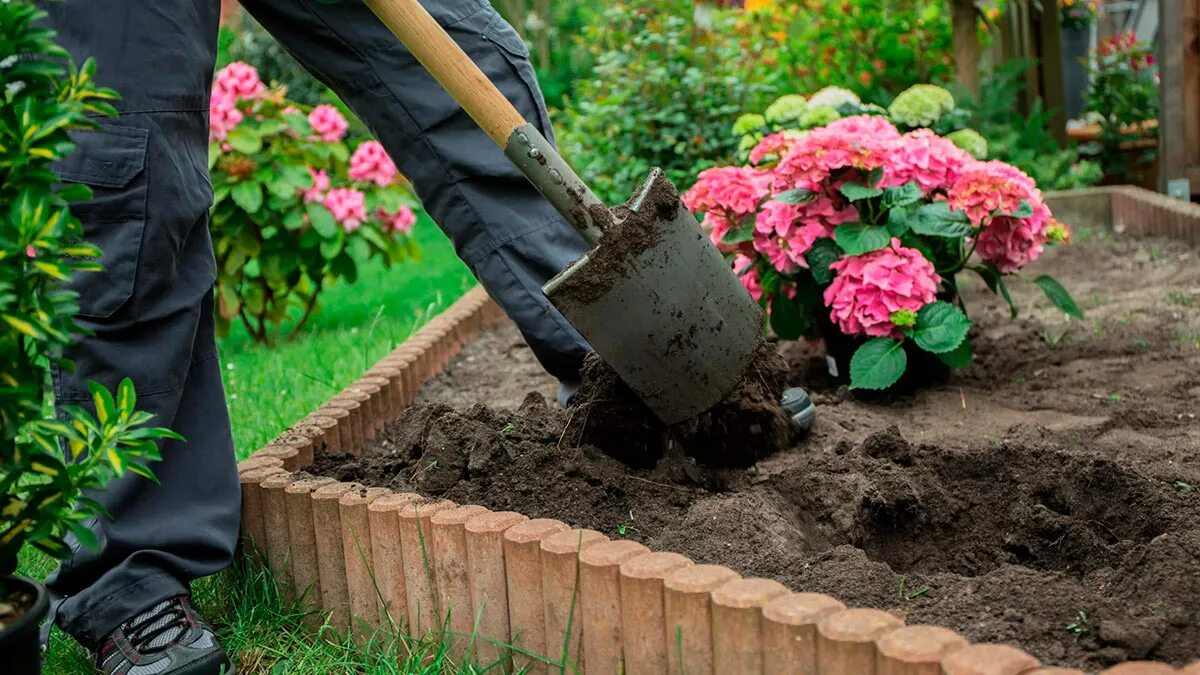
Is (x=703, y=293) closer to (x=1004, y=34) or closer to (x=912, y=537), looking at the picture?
(x=912, y=537)

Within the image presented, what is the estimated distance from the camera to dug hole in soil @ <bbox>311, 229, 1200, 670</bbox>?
1.76 meters

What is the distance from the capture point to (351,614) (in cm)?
222

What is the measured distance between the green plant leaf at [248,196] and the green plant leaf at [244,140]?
132 mm

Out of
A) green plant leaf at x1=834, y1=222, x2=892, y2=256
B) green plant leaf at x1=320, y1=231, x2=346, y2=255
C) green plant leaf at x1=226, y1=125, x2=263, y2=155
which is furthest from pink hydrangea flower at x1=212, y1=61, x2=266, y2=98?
green plant leaf at x1=834, y1=222, x2=892, y2=256

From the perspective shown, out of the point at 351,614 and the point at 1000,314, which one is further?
the point at 1000,314

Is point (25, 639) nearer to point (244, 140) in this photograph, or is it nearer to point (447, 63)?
point (447, 63)

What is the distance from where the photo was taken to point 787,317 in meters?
3.36

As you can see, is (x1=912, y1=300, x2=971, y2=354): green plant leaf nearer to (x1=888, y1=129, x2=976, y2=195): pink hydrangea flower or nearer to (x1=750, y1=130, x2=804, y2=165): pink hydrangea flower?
(x1=888, y1=129, x2=976, y2=195): pink hydrangea flower

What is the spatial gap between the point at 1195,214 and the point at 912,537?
3498 millimetres

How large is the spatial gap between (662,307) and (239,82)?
3607 millimetres

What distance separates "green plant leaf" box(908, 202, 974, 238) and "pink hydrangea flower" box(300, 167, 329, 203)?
2.86m

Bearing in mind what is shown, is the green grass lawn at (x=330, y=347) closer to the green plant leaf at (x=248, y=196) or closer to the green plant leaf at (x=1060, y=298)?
the green plant leaf at (x=248, y=196)

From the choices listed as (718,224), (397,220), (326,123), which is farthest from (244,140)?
(718,224)

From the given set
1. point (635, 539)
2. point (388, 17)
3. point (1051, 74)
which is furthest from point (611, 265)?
point (1051, 74)
